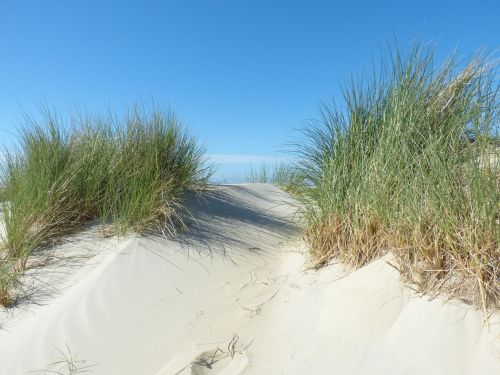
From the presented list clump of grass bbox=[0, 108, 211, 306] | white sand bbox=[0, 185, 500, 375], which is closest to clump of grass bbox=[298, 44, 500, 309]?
white sand bbox=[0, 185, 500, 375]

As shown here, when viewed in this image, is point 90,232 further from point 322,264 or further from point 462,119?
point 462,119

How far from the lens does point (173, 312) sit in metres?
2.54

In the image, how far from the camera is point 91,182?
3.70 meters

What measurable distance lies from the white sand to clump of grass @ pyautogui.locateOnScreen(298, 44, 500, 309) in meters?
0.15

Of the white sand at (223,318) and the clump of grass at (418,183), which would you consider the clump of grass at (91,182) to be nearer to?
the white sand at (223,318)

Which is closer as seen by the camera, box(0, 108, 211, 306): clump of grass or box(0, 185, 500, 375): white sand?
box(0, 185, 500, 375): white sand

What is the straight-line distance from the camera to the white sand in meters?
1.63

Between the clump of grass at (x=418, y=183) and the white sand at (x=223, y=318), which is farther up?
the clump of grass at (x=418, y=183)

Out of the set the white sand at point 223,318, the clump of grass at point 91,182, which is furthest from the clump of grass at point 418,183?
the clump of grass at point 91,182

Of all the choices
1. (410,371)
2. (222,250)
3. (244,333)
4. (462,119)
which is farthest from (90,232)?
(462,119)

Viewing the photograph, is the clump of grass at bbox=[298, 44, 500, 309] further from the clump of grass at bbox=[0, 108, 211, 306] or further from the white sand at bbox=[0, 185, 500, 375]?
the clump of grass at bbox=[0, 108, 211, 306]

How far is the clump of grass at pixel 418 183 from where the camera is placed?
5.67 feet

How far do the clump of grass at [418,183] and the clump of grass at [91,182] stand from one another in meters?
1.40

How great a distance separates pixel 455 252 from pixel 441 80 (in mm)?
1849
